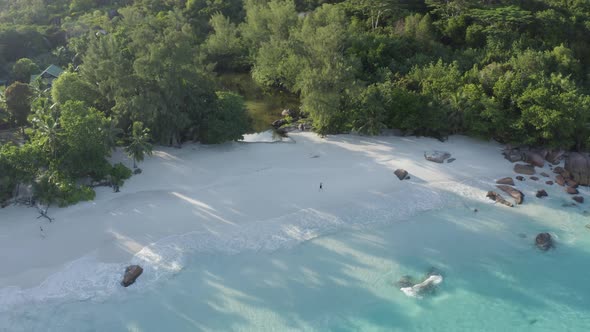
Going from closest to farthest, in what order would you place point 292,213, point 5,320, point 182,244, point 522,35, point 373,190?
point 5,320 → point 182,244 → point 292,213 → point 373,190 → point 522,35

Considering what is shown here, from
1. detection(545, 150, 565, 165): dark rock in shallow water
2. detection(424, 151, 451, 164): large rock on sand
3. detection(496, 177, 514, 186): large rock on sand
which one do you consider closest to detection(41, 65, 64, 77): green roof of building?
detection(424, 151, 451, 164): large rock on sand

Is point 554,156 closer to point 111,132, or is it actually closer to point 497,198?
point 497,198

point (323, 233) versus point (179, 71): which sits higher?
point (179, 71)

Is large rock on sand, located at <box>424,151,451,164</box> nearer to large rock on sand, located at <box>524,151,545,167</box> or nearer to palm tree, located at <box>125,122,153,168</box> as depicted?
large rock on sand, located at <box>524,151,545,167</box>

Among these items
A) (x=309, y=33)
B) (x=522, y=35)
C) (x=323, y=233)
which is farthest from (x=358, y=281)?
(x=522, y=35)

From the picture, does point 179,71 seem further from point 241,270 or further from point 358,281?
point 358,281

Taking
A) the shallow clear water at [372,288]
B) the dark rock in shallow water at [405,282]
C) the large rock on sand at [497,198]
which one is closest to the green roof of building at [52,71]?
the shallow clear water at [372,288]
